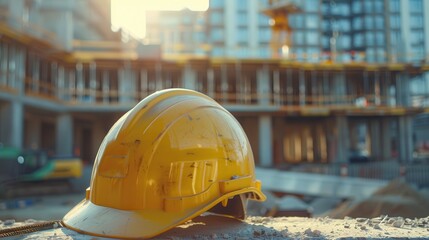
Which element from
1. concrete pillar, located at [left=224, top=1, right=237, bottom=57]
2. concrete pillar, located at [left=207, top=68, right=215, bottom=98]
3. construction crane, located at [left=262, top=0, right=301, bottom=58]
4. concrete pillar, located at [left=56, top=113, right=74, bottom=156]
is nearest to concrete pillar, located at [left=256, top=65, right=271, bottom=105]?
concrete pillar, located at [left=207, top=68, right=215, bottom=98]

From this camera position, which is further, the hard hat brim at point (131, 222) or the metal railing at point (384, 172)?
the metal railing at point (384, 172)

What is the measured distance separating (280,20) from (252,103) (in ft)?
27.5

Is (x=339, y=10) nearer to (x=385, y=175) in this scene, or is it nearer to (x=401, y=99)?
(x=401, y=99)

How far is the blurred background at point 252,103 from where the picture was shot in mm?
14602

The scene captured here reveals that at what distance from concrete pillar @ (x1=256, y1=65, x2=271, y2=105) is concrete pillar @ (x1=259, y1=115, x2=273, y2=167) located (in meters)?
1.10

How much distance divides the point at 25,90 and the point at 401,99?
24.0m

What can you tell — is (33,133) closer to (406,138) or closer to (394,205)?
(394,205)

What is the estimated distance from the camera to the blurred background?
14.6m

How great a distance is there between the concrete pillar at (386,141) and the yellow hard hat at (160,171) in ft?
88.3

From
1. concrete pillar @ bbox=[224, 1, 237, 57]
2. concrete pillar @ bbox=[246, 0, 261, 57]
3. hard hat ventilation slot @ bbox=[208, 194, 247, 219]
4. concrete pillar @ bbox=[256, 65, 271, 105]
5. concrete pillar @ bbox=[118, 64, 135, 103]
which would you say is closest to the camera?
hard hat ventilation slot @ bbox=[208, 194, 247, 219]

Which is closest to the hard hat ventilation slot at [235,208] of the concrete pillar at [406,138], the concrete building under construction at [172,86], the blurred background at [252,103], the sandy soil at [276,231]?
the sandy soil at [276,231]

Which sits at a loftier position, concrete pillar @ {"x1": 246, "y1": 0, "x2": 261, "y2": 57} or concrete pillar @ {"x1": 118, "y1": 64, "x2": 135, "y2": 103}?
concrete pillar @ {"x1": 246, "y1": 0, "x2": 261, "y2": 57}

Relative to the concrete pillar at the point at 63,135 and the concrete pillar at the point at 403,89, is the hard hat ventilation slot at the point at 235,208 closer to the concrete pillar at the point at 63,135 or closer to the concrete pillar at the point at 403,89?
the concrete pillar at the point at 63,135

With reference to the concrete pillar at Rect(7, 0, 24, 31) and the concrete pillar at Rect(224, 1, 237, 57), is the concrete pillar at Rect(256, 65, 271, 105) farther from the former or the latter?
the concrete pillar at Rect(224, 1, 237, 57)
